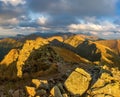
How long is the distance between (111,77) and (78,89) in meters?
5.32

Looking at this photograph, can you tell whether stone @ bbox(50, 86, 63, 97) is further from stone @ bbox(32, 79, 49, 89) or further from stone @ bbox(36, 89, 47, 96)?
stone @ bbox(32, 79, 49, 89)

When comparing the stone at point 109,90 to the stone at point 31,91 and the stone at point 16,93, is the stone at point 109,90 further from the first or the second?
the stone at point 16,93

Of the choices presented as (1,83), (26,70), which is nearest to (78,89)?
(1,83)

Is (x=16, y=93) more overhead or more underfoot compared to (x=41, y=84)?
more underfoot

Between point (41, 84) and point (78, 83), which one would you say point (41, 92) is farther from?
point (78, 83)

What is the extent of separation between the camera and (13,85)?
4303cm

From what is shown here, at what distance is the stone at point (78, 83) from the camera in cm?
3577

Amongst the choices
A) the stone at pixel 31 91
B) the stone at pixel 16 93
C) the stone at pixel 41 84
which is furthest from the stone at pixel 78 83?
the stone at pixel 16 93

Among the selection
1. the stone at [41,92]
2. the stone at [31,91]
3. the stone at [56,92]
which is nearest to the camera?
the stone at [56,92]

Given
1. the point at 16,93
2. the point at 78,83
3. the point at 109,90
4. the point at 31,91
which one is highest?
the point at 78,83

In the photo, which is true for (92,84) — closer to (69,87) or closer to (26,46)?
(69,87)

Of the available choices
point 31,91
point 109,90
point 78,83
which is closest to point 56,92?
point 78,83

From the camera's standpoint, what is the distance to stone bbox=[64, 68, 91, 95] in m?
35.8

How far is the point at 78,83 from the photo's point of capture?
3650 cm
